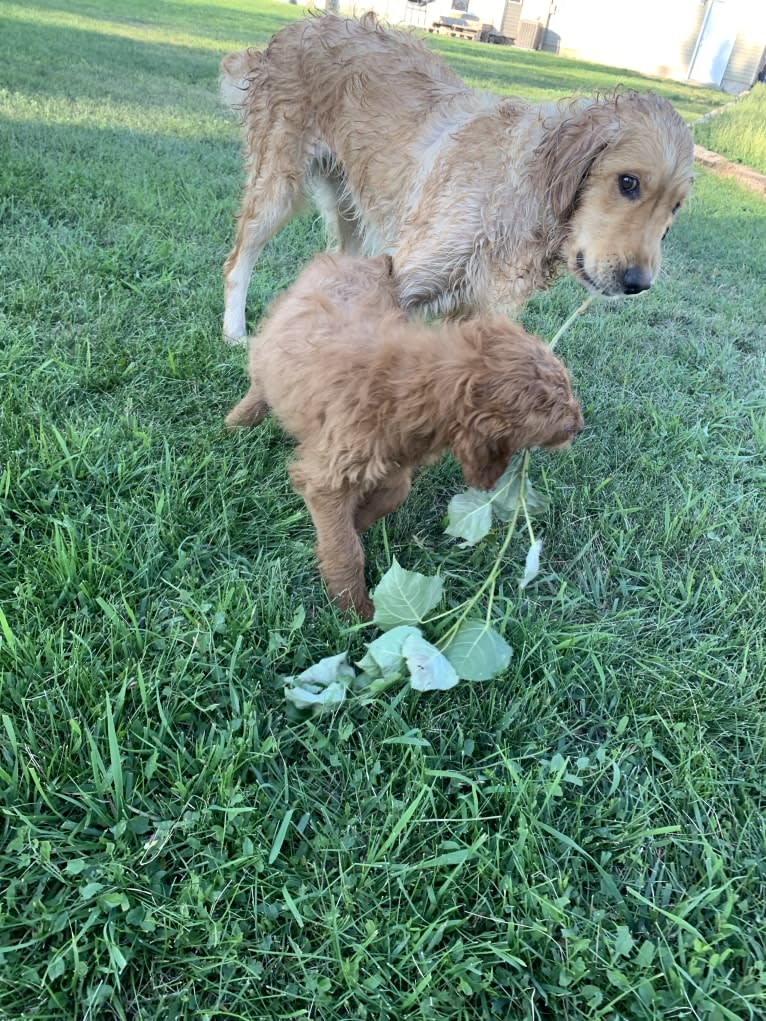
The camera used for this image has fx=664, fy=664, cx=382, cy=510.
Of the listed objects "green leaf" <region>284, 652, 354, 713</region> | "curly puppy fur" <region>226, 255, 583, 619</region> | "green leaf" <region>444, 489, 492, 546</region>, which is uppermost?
"curly puppy fur" <region>226, 255, 583, 619</region>

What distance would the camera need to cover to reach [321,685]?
2119 mm

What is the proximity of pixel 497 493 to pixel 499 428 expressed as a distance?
0.36m

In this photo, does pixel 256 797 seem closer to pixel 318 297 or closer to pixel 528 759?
pixel 528 759

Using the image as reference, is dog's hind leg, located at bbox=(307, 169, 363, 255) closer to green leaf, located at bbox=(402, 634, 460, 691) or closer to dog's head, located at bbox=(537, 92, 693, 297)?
dog's head, located at bbox=(537, 92, 693, 297)

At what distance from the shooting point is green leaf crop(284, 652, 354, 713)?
2.01 metres

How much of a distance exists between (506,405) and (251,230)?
2.97m

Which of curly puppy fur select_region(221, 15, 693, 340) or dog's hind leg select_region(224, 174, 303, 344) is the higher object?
curly puppy fur select_region(221, 15, 693, 340)

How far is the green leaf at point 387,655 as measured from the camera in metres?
2.08

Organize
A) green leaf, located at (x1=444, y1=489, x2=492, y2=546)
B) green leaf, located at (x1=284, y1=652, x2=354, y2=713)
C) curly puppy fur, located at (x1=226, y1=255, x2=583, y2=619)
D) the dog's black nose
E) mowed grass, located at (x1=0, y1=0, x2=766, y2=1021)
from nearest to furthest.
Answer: mowed grass, located at (x1=0, y1=0, x2=766, y2=1021), green leaf, located at (x1=284, y1=652, x2=354, y2=713), curly puppy fur, located at (x1=226, y1=255, x2=583, y2=619), green leaf, located at (x1=444, y1=489, x2=492, y2=546), the dog's black nose

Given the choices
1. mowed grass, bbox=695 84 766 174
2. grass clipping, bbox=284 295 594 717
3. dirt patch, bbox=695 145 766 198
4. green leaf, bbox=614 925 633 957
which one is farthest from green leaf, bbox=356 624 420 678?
mowed grass, bbox=695 84 766 174

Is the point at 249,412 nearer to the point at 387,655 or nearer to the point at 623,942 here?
the point at 387,655

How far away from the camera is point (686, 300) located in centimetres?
617

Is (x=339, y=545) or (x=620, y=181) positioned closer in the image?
(x=339, y=545)

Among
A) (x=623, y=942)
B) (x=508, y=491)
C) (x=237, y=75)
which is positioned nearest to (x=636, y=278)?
(x=508, y=491)
